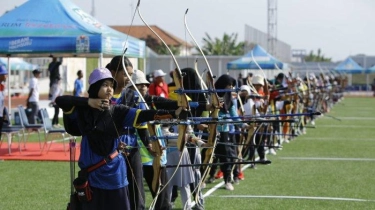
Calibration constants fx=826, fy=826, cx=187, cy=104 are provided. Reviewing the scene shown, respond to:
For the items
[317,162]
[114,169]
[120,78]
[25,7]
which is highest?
[25,7]

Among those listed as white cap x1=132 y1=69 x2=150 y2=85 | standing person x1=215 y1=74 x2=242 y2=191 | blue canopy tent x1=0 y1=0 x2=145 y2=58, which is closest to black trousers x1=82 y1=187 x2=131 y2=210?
white cap x1=132 y1=69 x2=150 y2=85

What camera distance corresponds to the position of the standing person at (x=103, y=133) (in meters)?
5.88

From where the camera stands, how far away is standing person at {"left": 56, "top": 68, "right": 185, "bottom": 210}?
Result: 588 cm

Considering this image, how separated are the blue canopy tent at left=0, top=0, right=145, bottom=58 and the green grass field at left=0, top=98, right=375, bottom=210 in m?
2.27

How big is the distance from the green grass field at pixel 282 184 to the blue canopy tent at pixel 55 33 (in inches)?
89.4

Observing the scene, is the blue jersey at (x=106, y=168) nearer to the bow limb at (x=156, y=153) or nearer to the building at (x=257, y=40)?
the bow limb at (x=156, y=153)

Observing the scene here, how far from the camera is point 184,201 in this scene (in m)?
8.69

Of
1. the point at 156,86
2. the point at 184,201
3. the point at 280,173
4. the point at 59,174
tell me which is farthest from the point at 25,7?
the point at 184,201

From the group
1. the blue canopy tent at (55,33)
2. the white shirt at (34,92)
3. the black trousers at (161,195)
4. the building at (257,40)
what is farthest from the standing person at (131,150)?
the building at (257,40)

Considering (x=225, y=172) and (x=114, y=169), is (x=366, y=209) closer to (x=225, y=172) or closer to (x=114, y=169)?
(x=225, y=172)

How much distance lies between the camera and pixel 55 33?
15.2m

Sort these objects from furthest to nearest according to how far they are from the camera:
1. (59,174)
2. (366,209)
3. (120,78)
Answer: (59,174) < (366,209) < (120,78)

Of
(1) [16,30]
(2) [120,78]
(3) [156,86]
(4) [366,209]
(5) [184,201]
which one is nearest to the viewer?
(2) [120,78]

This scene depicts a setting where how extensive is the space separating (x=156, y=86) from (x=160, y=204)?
6.10 m
